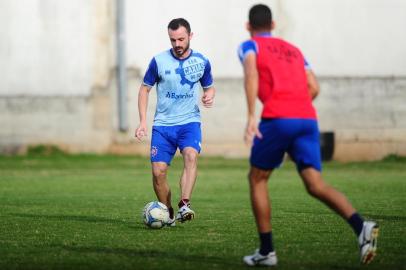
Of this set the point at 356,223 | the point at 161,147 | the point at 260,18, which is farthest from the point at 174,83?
the point at 356,223

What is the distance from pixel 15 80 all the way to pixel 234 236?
20.8m

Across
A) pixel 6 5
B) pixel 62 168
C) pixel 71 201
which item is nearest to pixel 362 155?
pixel 62 168

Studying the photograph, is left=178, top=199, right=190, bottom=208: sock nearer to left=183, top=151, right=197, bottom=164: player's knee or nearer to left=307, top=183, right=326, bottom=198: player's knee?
left=183, top=151, right=197, bottom=164: player's knee

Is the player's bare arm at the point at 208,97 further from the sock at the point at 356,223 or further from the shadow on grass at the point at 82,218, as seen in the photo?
the sock at the point at 356,223

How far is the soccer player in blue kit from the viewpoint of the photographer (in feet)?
41.3

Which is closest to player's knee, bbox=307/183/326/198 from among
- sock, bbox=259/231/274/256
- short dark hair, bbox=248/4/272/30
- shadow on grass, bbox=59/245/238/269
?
sock, bbox=259/231/274/256

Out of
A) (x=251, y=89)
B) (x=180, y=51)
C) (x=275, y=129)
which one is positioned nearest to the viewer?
(x=251, y=89)

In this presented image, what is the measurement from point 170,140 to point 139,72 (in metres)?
18.1

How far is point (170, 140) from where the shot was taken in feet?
41.8

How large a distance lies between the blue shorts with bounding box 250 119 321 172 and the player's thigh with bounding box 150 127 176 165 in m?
3.94

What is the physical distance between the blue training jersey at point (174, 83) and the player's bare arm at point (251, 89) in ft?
13.5

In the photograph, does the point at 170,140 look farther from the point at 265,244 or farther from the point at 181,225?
the point at 265,244

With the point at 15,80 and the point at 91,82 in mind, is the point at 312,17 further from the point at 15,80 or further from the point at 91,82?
the point at 15,80

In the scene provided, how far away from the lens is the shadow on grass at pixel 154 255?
908 cm
